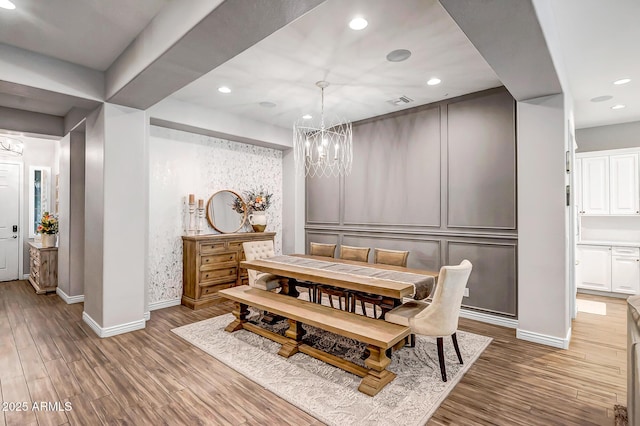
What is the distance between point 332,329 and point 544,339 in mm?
2324

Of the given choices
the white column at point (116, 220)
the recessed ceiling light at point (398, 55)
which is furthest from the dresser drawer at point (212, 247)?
the recessed ceiling light at point (398, 55)

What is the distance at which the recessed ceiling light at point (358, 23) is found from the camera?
2.51 meters

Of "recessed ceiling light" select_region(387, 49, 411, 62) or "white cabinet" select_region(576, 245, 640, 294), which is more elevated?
"recessed ceiling light" select_region(387, 49, 411, 62)

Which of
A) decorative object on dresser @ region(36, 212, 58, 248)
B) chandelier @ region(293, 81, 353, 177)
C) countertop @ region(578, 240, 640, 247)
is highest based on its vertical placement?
chandelier @ region(293, 81, 353, 177)

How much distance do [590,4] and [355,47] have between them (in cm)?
177

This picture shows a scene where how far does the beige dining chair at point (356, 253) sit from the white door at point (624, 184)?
4.31m

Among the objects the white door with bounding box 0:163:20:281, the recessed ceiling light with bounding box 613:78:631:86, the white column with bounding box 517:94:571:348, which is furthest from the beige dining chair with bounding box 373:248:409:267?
the white door with bounding box 0:163:20:281

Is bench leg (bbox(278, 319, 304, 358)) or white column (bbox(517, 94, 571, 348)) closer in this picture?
bench leg (bbox(278, 319, 304, 358))

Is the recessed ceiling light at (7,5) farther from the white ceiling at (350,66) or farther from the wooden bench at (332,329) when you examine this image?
the wooden bench at (332,329)

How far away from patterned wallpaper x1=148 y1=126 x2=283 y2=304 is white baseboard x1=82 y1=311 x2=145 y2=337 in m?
0.76

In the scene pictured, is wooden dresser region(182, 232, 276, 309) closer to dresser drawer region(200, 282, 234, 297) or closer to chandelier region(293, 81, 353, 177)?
dresser drawer region(200, 282, 234, 297)

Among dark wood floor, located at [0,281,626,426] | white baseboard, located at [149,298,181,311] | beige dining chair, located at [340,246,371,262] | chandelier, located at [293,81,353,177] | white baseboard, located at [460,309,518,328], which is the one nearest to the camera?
dark wood floor, located at [0,281,626,426]

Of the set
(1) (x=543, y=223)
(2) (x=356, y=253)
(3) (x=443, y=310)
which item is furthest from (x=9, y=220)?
(1) (x=543, y=223)

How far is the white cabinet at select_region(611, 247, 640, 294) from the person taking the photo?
16.0ft
